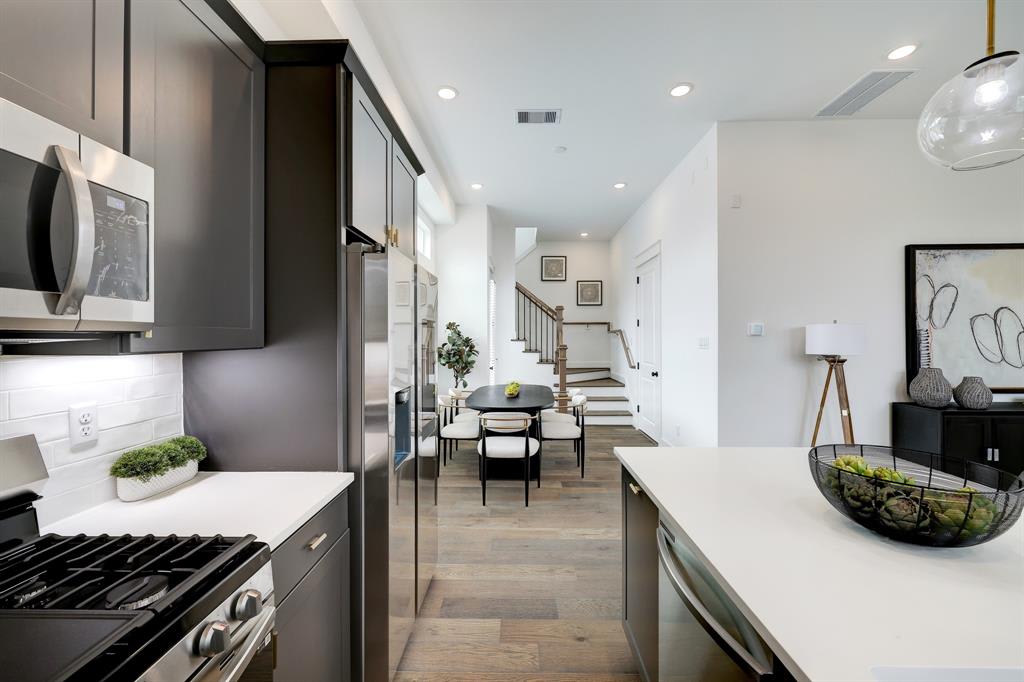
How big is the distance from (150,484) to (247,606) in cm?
69

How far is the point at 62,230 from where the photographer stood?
32.0 inches

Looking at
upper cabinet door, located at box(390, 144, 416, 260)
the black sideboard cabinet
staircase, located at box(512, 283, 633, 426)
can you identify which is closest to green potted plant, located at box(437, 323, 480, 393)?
staircase, located at box(512, 283, 633, 426)

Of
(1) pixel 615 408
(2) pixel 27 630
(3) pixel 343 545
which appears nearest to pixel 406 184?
(3) pixel 343 545

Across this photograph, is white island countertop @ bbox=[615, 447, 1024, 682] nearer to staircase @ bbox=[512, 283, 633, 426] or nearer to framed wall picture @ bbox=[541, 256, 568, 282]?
staircase @ bbox=[512, 283, 633, 426]

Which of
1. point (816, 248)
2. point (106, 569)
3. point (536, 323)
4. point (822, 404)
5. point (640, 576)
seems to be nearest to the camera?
point (106, 569)

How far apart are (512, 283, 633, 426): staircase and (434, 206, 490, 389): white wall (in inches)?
46.7

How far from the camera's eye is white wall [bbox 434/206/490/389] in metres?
5.86

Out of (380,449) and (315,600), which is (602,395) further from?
(315,600)

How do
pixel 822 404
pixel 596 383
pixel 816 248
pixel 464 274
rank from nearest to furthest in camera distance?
pixel 822 404 → pixel 816 248 → pixel 464 274 → pixel 596 383

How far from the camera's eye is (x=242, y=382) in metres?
1.53

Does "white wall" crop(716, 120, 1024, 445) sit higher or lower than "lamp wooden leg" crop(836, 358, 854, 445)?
higher

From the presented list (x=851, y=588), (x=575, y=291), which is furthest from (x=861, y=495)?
(x=575, y=291)

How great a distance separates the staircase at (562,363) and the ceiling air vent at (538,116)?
11.2ft

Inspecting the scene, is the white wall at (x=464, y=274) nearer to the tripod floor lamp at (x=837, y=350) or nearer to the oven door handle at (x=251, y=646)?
the tripod floor lamp at (x=837, y=350)
